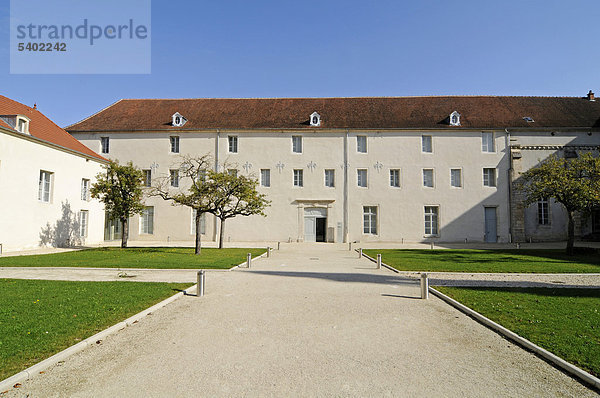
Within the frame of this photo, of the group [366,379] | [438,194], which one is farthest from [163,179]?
[366,379]

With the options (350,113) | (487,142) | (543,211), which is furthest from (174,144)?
(543,211)

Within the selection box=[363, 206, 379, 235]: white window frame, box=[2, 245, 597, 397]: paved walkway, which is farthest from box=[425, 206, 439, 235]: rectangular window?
box=[2, 245, 597, 397]: paved walkway

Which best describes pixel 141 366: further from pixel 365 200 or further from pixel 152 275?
pixel 365 200

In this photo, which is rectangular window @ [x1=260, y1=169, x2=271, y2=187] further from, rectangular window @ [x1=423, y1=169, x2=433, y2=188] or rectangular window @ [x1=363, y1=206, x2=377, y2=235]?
rectangular window @ [x1=423, y1=169, x2=433, y2=188]

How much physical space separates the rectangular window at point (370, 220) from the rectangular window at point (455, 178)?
671 cm

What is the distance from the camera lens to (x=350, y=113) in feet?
103

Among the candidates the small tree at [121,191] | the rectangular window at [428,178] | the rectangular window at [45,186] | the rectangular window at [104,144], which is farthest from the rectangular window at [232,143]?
the rectangular window at [428,178]

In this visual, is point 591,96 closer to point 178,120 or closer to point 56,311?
point 178,120

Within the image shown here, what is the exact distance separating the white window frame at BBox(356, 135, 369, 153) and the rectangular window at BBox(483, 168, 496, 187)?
988 centimetres

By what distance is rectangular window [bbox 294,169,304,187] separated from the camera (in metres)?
29.8

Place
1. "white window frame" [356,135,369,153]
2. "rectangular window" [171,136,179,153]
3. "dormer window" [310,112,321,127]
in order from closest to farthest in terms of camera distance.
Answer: "white window frame" [356,135,369,153] < "dormer window" [310,112,321,127] < "rectangular window" [171,136,179,153]

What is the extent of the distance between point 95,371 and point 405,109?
31.5 metres

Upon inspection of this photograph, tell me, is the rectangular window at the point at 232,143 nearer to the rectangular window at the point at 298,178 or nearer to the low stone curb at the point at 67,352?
the rectangular window at the point at 298,178

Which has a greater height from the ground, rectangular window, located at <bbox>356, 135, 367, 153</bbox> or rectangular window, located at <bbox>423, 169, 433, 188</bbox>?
rectangular window, located at <bbox>356, 135, 367, 153</bbox>
